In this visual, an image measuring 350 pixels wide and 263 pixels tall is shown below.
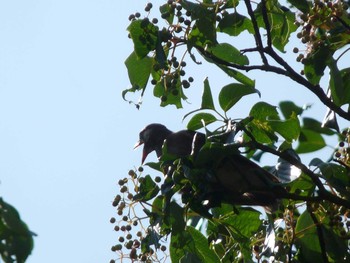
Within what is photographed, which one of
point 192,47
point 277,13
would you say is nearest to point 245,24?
point 277,13

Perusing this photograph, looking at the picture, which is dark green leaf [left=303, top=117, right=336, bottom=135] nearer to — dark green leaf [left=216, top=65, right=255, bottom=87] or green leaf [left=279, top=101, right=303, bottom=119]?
green leaf [left=279, top=101, right=303, bottom=119]

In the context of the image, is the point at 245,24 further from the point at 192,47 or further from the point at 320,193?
the point at 320,193

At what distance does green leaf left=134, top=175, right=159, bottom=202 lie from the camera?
11.9 ft

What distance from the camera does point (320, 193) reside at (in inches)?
136

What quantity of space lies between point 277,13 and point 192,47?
25.1 inches

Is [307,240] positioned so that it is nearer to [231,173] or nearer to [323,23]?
[231,173]

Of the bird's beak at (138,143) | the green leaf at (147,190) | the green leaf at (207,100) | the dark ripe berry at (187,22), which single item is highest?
the bird's beak at (138,143)

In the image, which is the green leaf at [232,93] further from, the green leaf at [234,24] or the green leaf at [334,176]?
the green leaf at [334,176]

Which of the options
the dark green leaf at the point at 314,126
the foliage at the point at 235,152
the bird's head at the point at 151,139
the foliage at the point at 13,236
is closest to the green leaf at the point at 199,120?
the foliage at the point at 235,152

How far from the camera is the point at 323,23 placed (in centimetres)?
380

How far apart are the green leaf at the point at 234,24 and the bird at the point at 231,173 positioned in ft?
1.82

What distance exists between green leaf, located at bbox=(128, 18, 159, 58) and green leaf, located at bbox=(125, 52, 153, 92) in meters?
0.16

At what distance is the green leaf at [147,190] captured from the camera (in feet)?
11.9

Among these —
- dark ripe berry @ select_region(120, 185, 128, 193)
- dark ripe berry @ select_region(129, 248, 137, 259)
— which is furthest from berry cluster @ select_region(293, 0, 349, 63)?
dark ripe berry @ select_region(129, 248, 137, 259)
